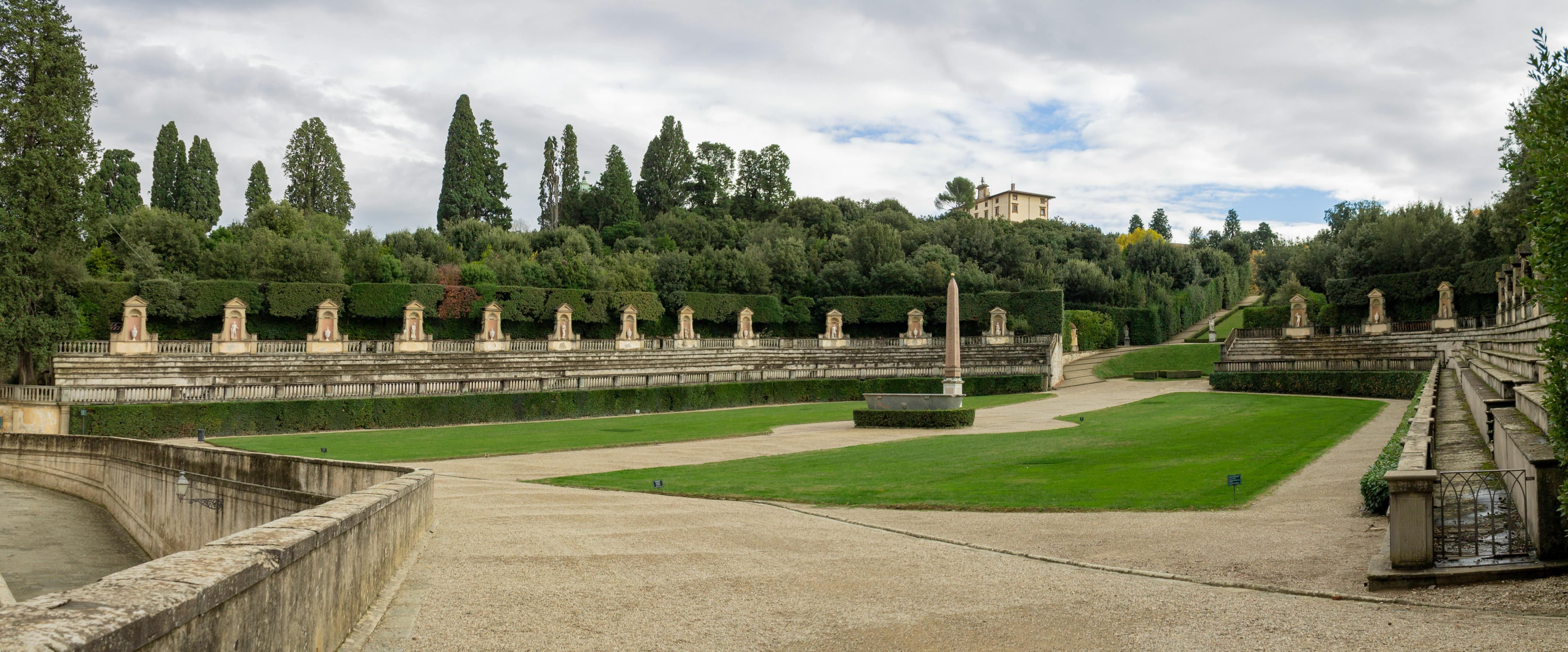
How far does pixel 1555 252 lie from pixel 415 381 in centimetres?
3757

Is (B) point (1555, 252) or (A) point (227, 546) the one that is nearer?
(A) point (227, 546)

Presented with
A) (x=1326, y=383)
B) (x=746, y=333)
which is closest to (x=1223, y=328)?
(x=1326, y=383)

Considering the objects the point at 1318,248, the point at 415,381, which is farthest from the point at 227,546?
the point at 1318,248

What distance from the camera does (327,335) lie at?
48.3 meters

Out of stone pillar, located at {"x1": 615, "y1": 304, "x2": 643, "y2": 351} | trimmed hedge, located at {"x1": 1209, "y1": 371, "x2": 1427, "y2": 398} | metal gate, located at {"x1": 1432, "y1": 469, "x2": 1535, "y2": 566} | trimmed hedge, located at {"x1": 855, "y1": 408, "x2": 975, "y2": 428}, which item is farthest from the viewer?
stone pillar, located at {"x1": 615, "y1": 304, "x2": 643, "y2": 351}

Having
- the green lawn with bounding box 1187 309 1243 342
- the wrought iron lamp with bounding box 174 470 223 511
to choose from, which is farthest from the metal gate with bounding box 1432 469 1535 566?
the green lawn with bounding box 1187 309 1243 342

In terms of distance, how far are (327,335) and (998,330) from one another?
39418 mm

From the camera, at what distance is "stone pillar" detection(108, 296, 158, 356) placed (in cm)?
4144

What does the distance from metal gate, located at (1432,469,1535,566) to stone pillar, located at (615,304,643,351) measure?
1913 inches

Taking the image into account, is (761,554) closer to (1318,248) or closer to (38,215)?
(38,215)

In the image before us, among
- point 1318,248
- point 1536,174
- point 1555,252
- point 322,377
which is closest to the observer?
point 1555,252

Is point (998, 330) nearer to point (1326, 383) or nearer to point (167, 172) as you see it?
point (1326, 383)

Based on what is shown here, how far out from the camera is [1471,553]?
8.01 m

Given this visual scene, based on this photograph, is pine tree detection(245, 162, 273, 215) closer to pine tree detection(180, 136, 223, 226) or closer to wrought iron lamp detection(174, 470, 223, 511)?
pine tree detection(180, 136, 223, 226)
